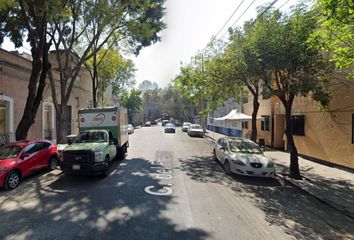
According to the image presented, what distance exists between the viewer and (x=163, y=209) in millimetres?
6398

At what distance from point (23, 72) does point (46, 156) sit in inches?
329

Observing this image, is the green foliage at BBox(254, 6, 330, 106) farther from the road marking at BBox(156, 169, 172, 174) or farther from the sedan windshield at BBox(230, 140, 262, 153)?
the road marking at BBox(156, 169, 172, 174)

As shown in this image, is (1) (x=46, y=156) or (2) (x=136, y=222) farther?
(1) (x=46, y=156)

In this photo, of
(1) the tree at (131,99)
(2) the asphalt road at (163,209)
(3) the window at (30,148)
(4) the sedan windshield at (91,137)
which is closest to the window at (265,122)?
(2) the asphalt road at (163,209)

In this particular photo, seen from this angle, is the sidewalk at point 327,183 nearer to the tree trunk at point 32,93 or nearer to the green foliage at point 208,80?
the green foliage at point 208,80

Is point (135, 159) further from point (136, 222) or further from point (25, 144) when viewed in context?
point (136, 222)

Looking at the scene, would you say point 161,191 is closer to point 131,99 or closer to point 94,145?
point 94,145

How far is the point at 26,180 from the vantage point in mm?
9531

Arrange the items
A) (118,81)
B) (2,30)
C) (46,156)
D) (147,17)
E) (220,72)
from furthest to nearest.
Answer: (118,81), (147,17), (220,72), (2,30), (46,156)

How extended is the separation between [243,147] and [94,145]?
643 centimetres

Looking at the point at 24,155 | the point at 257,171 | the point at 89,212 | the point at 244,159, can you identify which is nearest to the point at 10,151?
the point at 24,155

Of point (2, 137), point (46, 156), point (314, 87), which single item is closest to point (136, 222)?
point (46, 156)

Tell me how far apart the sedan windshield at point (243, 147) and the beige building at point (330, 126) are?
430cm

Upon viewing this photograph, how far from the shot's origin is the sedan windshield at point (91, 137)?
11086 mm
